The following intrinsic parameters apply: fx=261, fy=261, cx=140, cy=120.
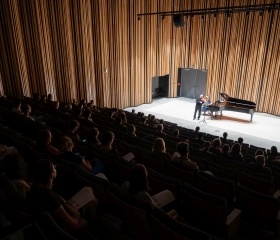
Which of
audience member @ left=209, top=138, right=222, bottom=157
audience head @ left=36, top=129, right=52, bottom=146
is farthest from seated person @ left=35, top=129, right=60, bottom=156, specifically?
audience member @ left=209, top=138, right=222, bottom=157

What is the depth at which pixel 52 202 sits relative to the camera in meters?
2.32

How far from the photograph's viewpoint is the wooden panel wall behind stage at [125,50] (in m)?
10.1

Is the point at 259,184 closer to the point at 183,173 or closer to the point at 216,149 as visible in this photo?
the point at 183,173

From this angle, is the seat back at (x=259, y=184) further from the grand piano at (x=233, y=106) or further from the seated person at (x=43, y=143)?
the grand piano at (x=233, y=106)

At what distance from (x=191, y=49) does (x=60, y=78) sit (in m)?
8.71

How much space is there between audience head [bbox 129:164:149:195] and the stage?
26.5ft

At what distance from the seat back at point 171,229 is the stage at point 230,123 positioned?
27.6ft

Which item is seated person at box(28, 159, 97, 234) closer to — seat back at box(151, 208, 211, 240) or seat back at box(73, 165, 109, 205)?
seat back at box(73, 165, 109, 205)

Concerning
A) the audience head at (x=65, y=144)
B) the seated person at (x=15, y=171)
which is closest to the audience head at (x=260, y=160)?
the audience head at (x=65, y=144)

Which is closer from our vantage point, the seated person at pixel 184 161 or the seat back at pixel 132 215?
the seat back at pixel 132 215

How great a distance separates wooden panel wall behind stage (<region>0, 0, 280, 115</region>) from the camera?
10117 millimetres

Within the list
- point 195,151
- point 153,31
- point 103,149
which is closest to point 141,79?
point 153,31

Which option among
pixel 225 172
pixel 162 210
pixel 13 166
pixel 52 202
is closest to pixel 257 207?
pixel 225 172

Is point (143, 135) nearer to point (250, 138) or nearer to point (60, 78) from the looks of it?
point (250, 138)
